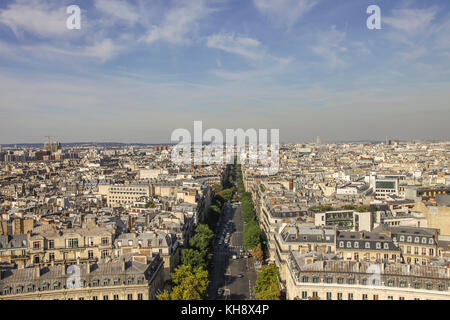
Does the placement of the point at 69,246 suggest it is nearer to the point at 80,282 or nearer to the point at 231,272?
the point at 80,282

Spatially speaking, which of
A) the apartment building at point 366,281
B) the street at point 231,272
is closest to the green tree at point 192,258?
the street at point 231,272

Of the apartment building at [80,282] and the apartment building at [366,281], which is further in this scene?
the apartment building at [80,282]

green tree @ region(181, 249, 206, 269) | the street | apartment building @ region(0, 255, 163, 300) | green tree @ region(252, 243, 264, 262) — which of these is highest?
apartment building @ region(0, 255, 163, 300)

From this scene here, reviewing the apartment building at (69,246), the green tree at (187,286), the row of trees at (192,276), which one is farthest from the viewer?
the apartment building at (69,246)

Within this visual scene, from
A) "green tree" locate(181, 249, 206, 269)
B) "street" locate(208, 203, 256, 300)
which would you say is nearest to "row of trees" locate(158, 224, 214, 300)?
"green tree" locate(181, 249, 206, 269)

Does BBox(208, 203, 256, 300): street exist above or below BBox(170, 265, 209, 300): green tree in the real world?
below

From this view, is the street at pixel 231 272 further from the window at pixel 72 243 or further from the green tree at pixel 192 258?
the window at pixel 72 243

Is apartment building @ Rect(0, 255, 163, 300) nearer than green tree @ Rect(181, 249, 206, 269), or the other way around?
apartment building @ Rect(0, 255, 163, 300)

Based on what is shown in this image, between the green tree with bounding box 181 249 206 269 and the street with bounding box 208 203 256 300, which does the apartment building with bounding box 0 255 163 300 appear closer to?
the green tree with bounding box 181 249 206 269
